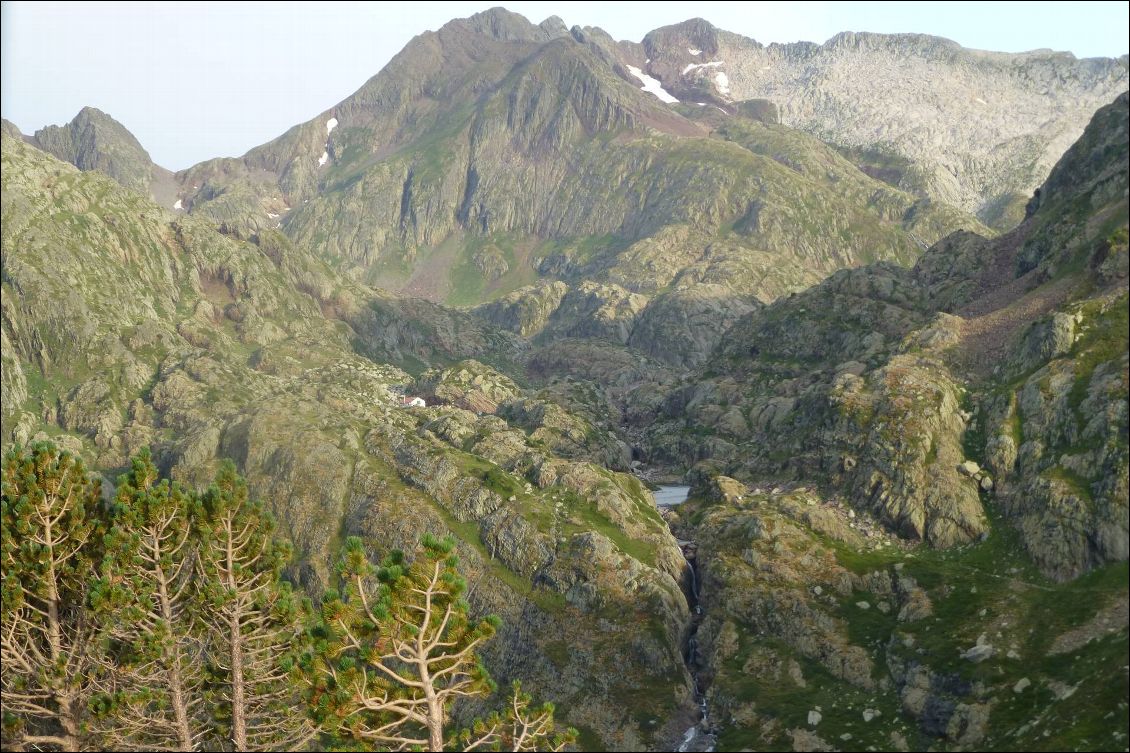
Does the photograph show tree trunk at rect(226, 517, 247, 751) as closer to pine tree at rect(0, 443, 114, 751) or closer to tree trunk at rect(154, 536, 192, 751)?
tree trunk at rect(154, 536, 192, 751)

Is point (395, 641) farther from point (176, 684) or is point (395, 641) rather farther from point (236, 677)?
point (176, 684)

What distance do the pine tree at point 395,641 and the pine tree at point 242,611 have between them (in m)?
17.7

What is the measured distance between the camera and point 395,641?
40188 mm

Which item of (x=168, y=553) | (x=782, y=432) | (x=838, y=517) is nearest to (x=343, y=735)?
(x=168, y=553)

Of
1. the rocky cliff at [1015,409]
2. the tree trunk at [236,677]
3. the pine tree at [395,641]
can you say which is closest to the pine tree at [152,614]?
the tree trunk at [236,677]

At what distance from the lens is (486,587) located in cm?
14225

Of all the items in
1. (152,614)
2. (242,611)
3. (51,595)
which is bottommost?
(242,611)

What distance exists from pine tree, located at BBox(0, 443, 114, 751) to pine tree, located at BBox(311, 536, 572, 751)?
763 inches

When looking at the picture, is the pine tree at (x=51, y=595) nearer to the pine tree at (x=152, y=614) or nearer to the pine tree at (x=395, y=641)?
the pine tree at (x=152, y=614)

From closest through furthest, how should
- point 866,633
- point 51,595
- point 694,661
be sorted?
point 51,595, point 866,633, point 694,661

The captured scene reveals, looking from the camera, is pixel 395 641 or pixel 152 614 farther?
pixel 152 614

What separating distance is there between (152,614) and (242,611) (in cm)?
608

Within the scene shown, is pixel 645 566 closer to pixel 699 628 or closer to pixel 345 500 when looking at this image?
pixel 699 628

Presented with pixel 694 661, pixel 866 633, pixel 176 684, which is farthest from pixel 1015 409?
pixel 176 684
